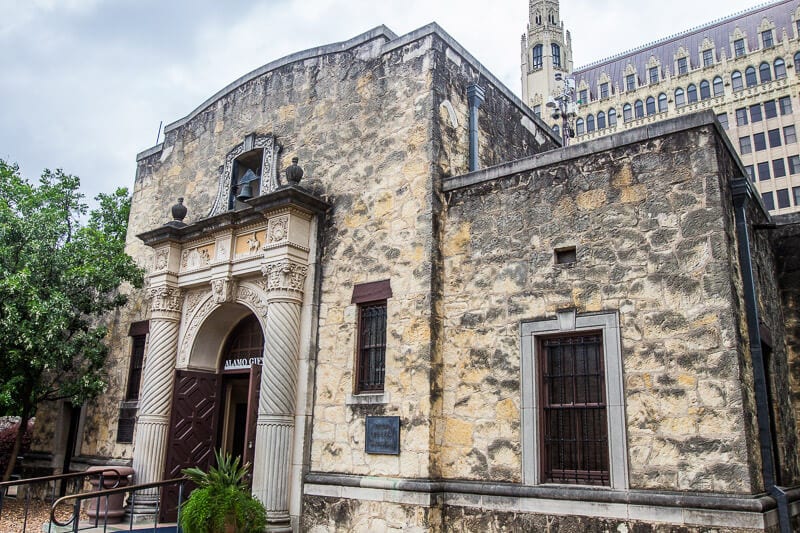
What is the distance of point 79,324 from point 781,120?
53433 millimetres

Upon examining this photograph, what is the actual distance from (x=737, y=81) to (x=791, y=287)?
5301 centimetres

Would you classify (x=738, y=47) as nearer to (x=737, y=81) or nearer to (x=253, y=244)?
(x=737, y=81)

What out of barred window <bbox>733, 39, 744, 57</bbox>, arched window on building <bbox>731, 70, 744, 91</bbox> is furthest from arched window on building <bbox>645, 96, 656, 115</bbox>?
barred window <bbox>733, 39, 744, 57</bbox>

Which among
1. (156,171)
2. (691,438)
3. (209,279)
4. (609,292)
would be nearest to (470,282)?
(609,292)

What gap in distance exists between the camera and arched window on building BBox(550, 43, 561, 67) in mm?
74250

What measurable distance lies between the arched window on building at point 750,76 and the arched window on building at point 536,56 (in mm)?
23325

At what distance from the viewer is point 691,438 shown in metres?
7.23

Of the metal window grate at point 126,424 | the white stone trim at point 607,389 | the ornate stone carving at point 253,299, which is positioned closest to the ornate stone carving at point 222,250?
the ornate stone carving at point 253,299

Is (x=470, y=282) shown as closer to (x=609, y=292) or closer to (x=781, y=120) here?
(x=609, y=292)

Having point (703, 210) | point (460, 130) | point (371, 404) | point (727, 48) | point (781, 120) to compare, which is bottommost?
point (371, 404)

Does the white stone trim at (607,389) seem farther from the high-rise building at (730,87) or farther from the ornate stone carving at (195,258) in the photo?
the high-rise building at (730,87)

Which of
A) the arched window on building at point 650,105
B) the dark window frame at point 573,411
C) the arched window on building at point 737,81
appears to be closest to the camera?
the dark window frame at point 573,411

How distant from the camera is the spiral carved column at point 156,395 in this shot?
11398mm

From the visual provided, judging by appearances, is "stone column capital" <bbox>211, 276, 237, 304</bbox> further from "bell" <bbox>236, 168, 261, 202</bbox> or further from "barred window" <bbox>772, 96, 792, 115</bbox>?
"barred window" <bbox>772, 96, 792, 115</bbox>
